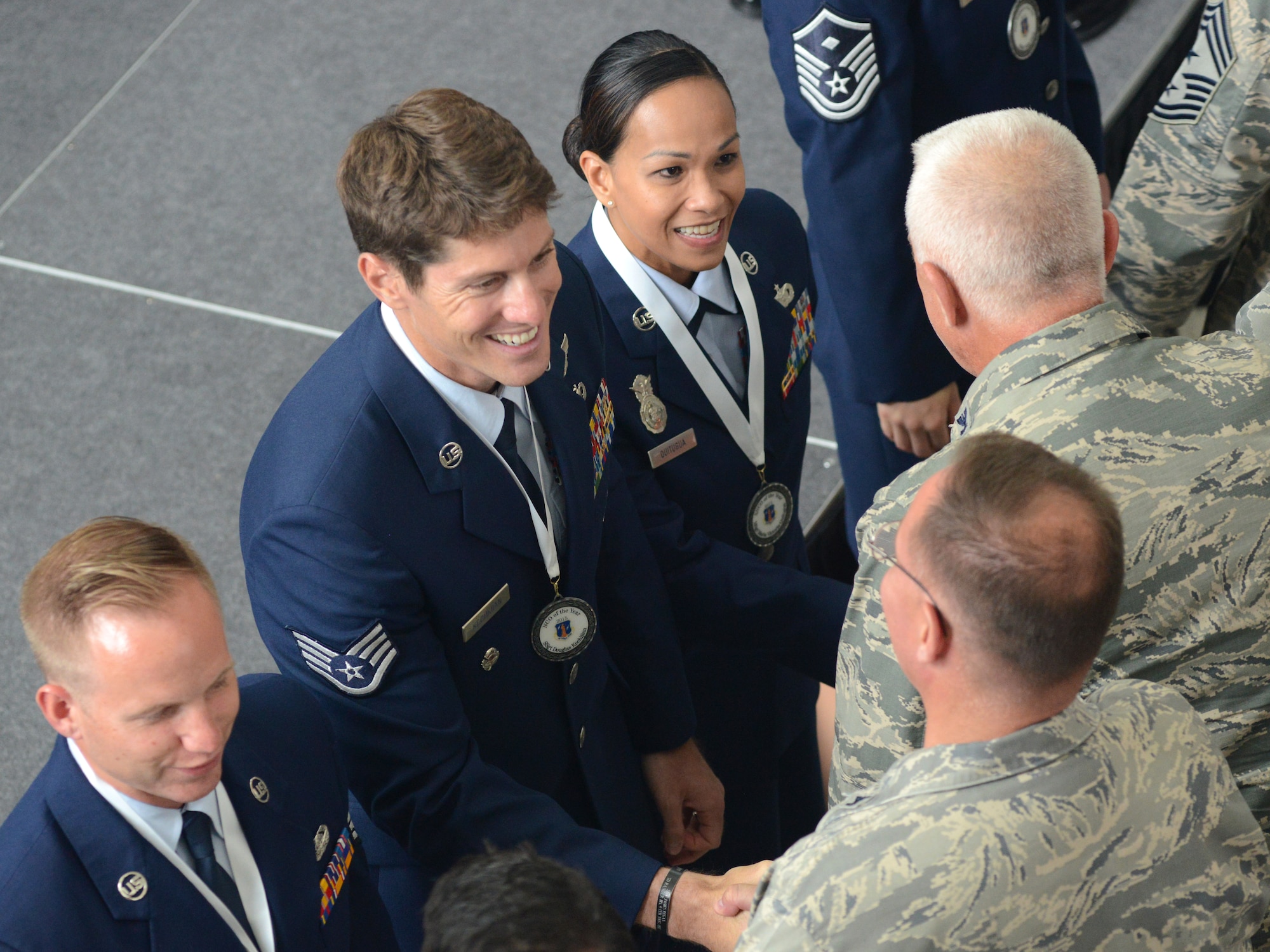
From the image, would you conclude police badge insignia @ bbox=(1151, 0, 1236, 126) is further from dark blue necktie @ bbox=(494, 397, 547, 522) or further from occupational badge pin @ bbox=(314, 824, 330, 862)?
occupational badge pin @ bbox=(314, 824, 330, 862)

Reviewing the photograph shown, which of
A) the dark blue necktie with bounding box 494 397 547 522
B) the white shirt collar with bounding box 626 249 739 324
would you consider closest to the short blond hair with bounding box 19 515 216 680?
the dark blue necktie with bounding box 494 397 547 522

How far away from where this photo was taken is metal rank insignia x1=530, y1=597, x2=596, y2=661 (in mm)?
1894

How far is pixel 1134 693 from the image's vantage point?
1.33 m

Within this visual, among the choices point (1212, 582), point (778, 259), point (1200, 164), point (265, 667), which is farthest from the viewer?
point (265, 667)

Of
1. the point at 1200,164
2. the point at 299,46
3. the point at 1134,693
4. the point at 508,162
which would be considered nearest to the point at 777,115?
the point at 299,46

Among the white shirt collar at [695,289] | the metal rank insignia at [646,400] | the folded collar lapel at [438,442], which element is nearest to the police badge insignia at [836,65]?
the white shirt collar at [695,289]

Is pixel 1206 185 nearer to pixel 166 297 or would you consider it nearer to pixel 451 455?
pixel 451 455

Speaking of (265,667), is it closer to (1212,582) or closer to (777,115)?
(1212,582)

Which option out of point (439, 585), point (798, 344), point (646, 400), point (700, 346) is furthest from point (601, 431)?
point (798, 344)

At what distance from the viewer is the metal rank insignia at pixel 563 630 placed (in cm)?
189

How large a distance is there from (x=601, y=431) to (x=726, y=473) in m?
0.37

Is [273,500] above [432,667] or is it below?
above

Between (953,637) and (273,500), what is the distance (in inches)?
34.3

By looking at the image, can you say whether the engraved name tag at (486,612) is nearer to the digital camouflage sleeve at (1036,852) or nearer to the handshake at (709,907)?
the handshake at (709,907)
